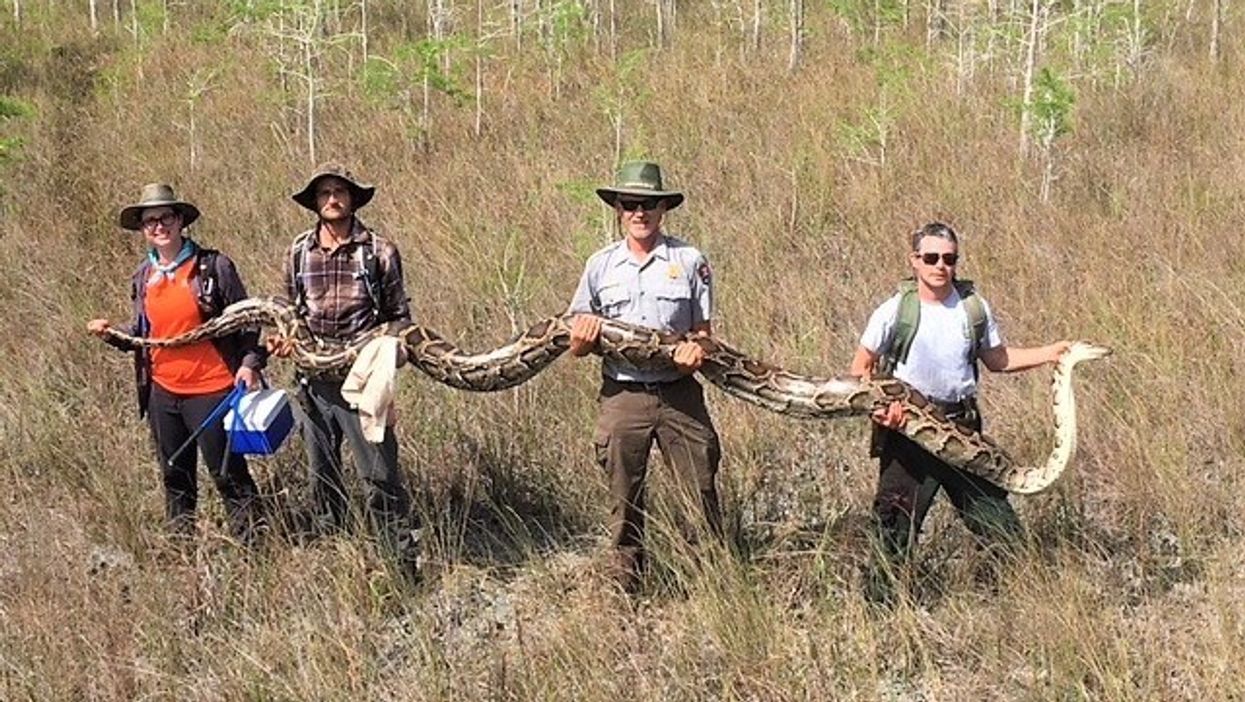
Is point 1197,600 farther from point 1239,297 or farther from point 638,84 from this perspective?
point 638,84

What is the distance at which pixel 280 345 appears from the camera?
179 inches

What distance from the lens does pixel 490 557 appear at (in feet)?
16.1

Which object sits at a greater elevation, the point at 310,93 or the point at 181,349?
the point at 310,93

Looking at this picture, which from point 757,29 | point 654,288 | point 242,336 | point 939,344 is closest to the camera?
point 939,344

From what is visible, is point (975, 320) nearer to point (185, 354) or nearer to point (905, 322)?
point (905, 322)

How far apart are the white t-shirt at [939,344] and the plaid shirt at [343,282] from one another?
2112mm

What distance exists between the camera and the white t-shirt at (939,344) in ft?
13.3

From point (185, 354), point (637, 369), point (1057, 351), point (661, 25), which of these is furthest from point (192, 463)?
point (661, 25)

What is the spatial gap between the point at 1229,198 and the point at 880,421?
230 inches

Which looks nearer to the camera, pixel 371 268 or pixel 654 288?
pixel 654 288

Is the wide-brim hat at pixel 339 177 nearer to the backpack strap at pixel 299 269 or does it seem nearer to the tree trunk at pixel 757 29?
the backpack strap at pixel 299 269

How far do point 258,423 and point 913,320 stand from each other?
282cm

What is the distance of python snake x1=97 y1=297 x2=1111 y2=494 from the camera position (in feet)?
13.1

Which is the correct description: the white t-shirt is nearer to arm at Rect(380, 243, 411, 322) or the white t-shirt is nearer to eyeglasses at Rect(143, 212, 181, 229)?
arm at Rect(380, 243, 411, 322)
